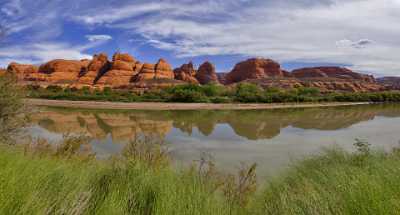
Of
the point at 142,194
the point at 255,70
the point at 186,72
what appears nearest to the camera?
the point at 142,194

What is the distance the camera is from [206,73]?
449 feet

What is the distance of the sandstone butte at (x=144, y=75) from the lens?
107250 millimetres

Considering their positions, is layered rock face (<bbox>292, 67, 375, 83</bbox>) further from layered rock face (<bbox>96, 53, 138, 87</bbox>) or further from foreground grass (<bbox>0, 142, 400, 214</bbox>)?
foreground grass (<bbox>0, 142, 400, 214</bbox>)

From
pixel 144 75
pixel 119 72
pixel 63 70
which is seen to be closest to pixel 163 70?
pixel 144 75

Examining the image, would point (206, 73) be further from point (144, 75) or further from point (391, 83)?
point (391, 83)

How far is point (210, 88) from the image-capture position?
233 feet

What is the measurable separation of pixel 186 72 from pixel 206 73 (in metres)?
10.1

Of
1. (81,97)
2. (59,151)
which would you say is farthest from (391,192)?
(81,97)

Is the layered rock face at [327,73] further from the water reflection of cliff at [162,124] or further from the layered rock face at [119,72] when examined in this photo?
the water reflection of cliff at [162,124]

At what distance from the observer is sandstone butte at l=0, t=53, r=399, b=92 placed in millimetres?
107250

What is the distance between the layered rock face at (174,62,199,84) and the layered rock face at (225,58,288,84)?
22745mm

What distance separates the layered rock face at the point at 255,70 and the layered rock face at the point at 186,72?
22.7 meters

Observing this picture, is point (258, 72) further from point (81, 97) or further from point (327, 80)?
Result: point (81, 97)

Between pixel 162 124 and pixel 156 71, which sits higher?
pixel 156 71
